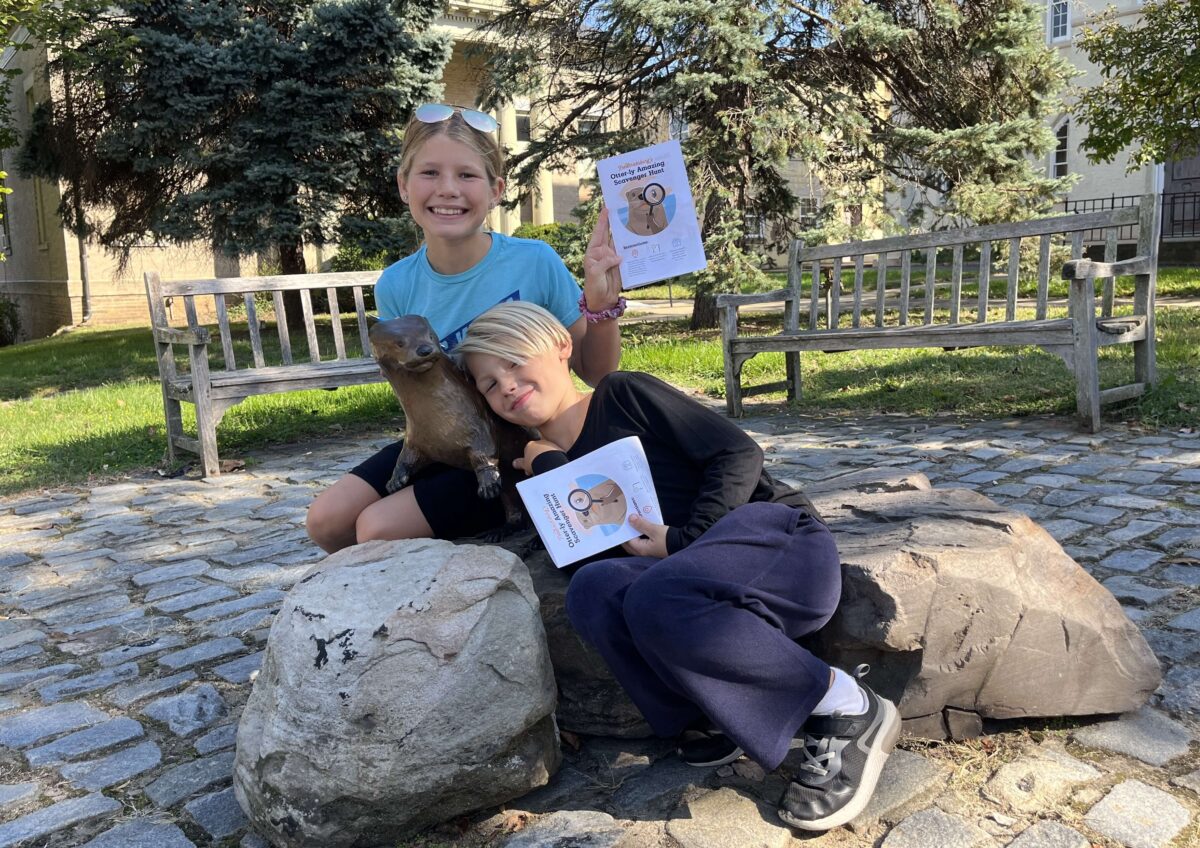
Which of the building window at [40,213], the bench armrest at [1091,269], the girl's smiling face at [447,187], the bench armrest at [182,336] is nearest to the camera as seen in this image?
the girl's smiling face at [447,187]

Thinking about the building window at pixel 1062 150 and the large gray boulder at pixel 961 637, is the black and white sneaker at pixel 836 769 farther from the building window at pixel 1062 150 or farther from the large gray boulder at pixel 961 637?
the building window at pixel 1062 150

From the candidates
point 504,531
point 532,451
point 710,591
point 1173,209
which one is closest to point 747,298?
point 504,531

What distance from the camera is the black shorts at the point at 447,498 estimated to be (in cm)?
279

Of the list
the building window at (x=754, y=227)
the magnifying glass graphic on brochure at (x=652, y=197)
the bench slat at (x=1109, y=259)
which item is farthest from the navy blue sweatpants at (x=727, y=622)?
the building window at (x=754, y=227)

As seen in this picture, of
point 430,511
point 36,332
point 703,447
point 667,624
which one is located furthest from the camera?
point 36,332

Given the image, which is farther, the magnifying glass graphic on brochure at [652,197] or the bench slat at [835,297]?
the bench slat at [835,297]

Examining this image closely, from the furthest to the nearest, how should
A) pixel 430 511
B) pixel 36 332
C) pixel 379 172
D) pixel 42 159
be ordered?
pixel 36 332, pixel 42 159, pixel 379 172, pixel 430 511

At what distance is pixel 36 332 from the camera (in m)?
21.9

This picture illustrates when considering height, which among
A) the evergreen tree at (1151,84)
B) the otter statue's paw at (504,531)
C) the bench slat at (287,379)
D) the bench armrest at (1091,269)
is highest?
the evergreen tree at (1151,84)

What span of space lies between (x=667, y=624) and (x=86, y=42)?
13550 millimetres

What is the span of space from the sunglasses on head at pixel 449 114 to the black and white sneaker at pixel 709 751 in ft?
5.87

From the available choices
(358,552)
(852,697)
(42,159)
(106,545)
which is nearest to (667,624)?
(852,697)

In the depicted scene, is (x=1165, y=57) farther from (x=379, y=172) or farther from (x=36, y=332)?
(x=36, y=332)

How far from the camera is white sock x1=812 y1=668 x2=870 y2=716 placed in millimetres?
2082
